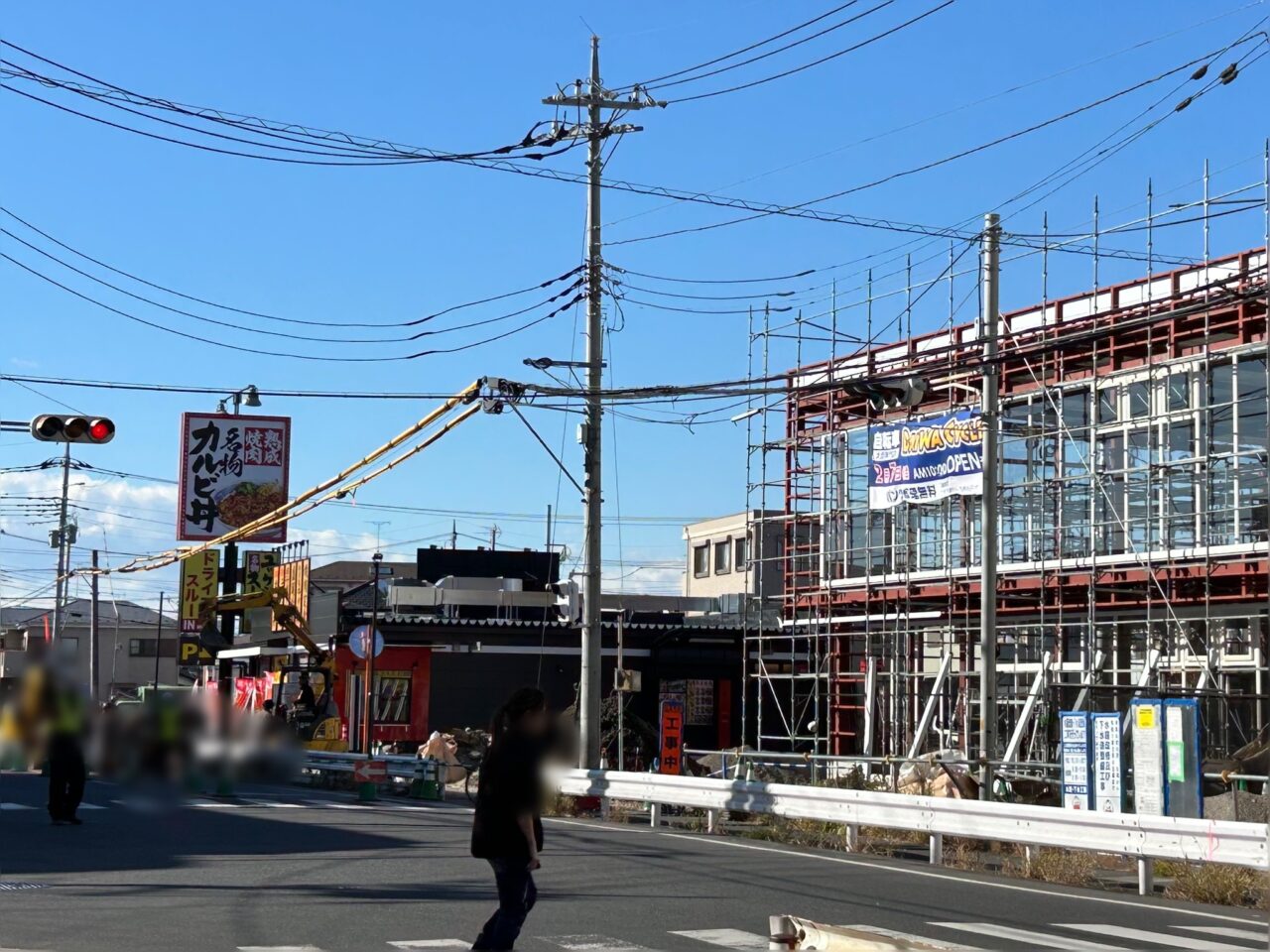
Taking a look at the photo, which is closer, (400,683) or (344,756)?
(344,756)

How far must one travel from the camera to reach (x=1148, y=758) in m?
18.6

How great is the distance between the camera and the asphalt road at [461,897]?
37.6 feet

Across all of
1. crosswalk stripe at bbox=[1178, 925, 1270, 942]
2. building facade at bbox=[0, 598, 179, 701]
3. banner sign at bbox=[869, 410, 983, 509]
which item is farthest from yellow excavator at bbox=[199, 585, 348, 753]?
building facade at bbox=[0, 598, 179, 701]

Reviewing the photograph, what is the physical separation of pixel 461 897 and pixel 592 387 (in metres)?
14.8

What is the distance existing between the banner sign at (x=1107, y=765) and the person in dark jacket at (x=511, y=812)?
11305 millimetres

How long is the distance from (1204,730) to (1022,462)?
614 cm

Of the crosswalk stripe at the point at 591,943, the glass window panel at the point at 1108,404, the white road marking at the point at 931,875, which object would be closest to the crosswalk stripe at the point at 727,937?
the crosswalk stripe at the point at 591,943

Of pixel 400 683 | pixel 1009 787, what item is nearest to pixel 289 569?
pixel 400 683

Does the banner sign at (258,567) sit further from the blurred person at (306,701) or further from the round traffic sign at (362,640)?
the blurred person at (306,701)

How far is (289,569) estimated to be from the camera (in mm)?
46000

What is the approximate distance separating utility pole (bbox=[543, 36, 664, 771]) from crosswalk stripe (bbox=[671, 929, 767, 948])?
1416cm

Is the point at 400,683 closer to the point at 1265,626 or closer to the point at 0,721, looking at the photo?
the point at 1265,626

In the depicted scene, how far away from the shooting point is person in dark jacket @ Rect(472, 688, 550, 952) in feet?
32.3

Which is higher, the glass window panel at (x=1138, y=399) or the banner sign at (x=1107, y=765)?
the glass window panel at (x=1138, y=399)
